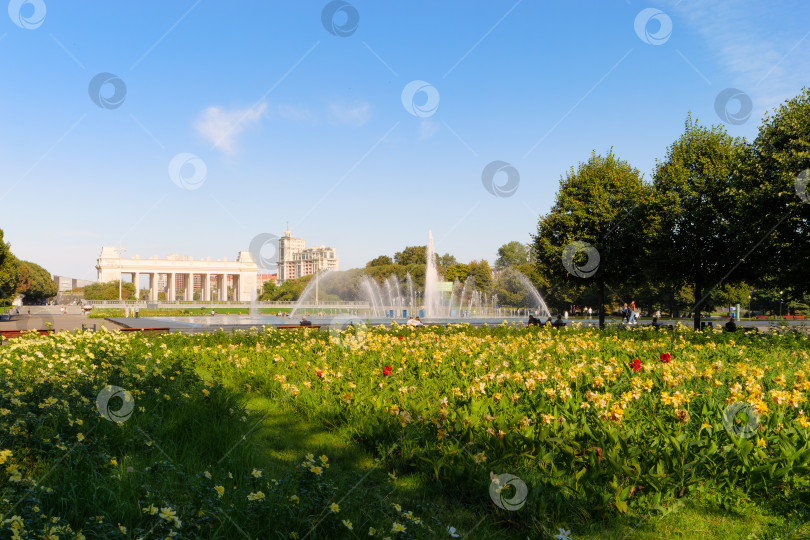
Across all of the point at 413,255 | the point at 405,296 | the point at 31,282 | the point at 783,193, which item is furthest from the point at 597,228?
the point at 31,282

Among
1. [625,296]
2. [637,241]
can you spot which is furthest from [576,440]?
[625,296]

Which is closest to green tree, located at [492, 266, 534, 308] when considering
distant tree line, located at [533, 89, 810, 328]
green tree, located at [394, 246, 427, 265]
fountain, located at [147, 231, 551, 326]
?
fountain, located at [147, 231, 551, 326]

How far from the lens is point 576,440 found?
4.99 metres

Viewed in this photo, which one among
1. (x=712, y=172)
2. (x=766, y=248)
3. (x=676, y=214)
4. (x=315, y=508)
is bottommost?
(x=315, y=508)

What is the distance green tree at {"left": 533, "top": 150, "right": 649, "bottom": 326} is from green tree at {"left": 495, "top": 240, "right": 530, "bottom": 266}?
86.5m

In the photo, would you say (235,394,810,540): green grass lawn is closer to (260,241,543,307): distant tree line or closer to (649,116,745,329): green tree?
(649,116,745,329): green tree

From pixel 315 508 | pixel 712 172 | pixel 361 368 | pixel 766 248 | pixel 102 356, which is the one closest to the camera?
pixel 315 508

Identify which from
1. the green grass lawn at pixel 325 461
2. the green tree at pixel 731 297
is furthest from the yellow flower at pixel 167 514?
the green tree at pixel 731 297

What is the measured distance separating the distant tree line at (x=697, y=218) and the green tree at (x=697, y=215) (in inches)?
1.7

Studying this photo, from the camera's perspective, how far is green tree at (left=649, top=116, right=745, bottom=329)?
23.1 meters

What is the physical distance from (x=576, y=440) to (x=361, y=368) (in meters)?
4.47

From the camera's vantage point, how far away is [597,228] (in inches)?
1108

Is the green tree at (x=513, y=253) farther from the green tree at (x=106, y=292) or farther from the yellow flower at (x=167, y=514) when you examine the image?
the yellow flower at (x=167, y=514)

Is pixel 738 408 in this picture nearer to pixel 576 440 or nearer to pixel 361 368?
pixel 576 440
